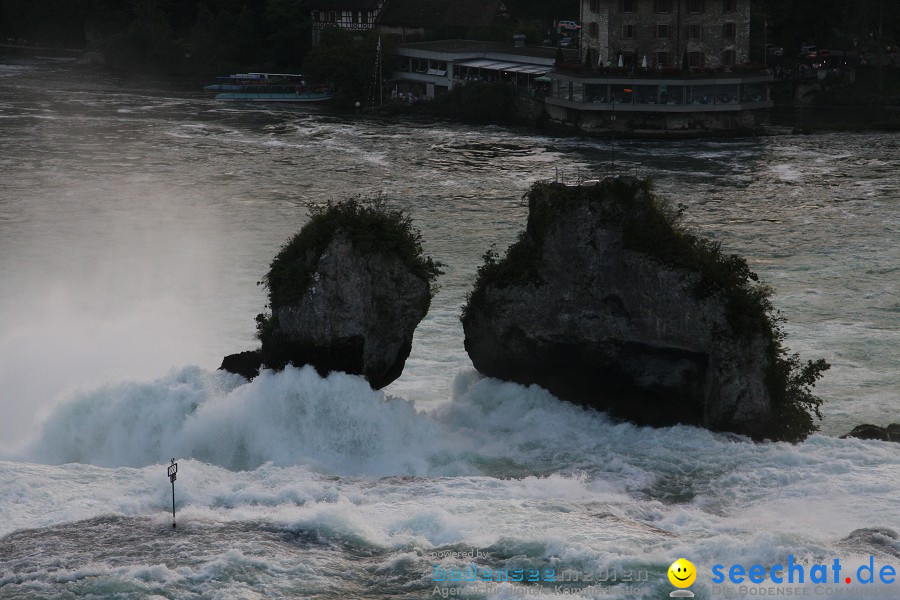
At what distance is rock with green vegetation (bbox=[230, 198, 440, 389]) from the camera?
33531 mm

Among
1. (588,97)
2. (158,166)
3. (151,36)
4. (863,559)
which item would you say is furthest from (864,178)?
(151,36)

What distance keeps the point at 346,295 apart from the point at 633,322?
23.2ft

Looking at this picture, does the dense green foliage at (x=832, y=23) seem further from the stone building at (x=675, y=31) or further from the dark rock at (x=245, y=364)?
the dark rock at (x=245, y=364)

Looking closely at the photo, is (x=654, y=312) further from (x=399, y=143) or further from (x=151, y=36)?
(x=151, y=36)

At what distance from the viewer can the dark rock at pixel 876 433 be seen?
1298 inches

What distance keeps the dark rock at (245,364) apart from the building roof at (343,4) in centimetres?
8712

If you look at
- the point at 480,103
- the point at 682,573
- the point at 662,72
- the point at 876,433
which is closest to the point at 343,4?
the point at 480,103

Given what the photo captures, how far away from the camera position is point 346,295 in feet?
110

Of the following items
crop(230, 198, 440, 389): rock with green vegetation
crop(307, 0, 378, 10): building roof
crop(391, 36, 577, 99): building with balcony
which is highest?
crop(307, 0, 378, 10): building roof

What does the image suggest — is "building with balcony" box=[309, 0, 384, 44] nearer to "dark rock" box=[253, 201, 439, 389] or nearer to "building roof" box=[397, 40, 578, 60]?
"building roof" box=[397, 40, 578, 60]

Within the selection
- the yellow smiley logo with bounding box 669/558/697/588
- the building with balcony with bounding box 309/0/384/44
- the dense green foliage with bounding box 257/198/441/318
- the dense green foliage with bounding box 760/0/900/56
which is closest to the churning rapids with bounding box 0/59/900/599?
the yellow smiley logo with bounding box 669/558/697/588

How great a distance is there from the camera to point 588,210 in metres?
35.3

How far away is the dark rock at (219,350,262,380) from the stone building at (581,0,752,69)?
60.8 m

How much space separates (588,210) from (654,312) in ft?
10.6
